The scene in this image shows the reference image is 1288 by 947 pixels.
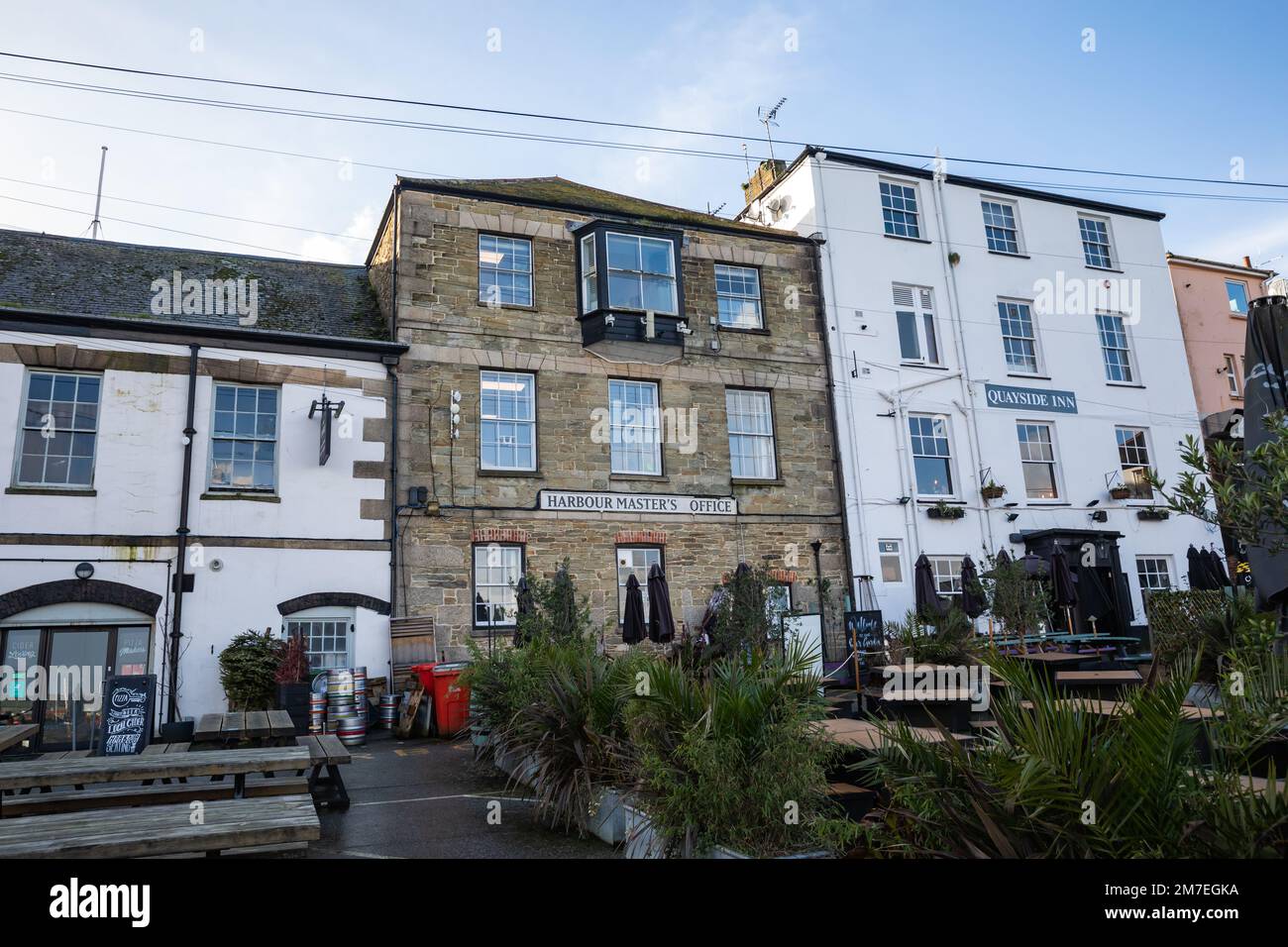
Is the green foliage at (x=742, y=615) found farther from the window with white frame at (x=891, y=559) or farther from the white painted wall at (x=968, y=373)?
the window with white frame at (x=891, y=559)

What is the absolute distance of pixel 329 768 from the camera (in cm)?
732

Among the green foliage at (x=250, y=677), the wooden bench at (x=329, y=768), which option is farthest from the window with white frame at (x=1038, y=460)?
the wooden bench at (x=329, y=768)

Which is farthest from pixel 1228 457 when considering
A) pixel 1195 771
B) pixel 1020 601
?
pixel 1020 601

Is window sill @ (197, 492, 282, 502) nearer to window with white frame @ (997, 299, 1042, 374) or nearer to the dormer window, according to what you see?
the dormer window

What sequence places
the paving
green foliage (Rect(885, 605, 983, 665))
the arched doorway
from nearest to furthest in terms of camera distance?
the paving
green foliage (Rect(885, 605, 983, 665))
the arched doorway

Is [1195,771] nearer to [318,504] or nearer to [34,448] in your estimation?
[318,504]

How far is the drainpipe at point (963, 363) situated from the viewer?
62.5 ft

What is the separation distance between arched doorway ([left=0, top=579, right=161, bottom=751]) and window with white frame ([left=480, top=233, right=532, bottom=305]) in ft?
26.1

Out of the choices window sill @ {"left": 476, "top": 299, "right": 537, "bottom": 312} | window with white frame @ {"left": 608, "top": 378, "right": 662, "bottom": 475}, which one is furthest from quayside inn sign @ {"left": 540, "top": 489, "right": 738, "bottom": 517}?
window sill @ {"left": 476, "top": 299, "right": 537, "bottom": 312}

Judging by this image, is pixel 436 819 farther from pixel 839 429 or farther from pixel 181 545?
pixel 839 429

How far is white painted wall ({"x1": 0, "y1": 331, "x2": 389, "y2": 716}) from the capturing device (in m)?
12.7

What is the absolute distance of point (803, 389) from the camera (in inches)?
725

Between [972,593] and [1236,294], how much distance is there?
1771cm
